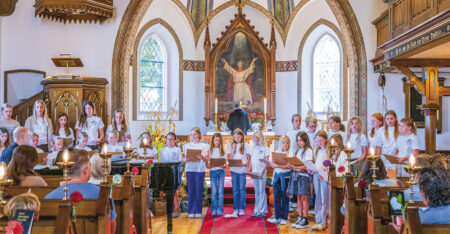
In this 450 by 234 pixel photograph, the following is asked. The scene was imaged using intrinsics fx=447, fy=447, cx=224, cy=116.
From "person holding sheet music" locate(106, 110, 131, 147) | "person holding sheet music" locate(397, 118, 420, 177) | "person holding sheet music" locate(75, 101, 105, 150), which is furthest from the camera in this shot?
"person holding sheet music" locate(106, 110, 131, 147)

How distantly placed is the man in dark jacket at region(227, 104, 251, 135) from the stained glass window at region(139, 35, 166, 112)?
7.77 feet

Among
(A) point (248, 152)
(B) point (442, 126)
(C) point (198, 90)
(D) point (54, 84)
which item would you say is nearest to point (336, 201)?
(A) point (248, 152)

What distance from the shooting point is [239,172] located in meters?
7.25

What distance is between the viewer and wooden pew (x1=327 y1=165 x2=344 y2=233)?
5.09 meters

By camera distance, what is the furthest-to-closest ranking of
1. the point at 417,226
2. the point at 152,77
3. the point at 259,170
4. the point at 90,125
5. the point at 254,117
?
the point at 254,117 < the point at 152,77 < the point at 90,125 < the point at 259,170 < the point at 417,226

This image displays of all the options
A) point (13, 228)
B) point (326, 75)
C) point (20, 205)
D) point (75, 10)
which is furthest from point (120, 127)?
point (326, 75)

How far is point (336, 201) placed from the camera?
16.8ft

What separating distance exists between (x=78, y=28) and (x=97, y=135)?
Result: 10.2 feet

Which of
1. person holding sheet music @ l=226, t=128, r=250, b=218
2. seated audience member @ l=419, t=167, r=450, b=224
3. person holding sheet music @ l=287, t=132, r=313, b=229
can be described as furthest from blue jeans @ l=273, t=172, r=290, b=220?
seated audience member @ l=419, t=167, r=450, b=224

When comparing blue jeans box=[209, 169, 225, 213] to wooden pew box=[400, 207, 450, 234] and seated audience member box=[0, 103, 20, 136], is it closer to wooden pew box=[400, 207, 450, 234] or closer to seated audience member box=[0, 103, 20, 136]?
seated audience member box=[0, 103, 20, 136]

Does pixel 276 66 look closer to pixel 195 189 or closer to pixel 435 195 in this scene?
pixel 195 189

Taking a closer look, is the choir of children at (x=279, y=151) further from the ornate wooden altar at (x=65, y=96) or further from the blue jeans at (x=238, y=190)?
the ornate wooden altar at (x=65, y=96)

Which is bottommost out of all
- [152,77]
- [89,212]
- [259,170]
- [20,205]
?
[259,170]

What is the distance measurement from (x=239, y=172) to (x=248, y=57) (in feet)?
26.3
